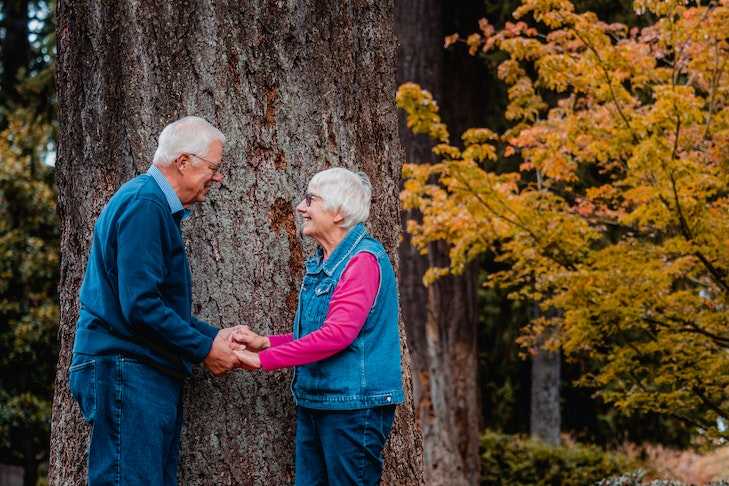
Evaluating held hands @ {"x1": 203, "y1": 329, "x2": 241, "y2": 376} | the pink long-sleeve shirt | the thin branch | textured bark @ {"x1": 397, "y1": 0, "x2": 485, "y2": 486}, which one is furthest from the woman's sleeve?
textured bark @ {"x1": 397, "y1": 0, "x2": 485, "y2": 486}

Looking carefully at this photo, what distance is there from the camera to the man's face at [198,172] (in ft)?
10.3

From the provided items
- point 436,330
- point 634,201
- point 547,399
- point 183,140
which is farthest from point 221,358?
point 547,399

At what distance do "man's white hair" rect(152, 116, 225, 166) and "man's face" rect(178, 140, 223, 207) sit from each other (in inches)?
0.7

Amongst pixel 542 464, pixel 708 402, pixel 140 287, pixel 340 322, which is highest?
pixel 140 287

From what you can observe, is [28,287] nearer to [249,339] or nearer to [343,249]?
[249,339]

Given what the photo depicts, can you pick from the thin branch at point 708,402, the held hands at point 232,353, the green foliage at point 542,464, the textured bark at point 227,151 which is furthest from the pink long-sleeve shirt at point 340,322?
the green foliage at point 542,464

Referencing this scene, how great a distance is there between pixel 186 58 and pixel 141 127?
329mm

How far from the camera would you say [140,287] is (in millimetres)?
2877

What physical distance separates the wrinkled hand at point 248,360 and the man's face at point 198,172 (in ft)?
1.92

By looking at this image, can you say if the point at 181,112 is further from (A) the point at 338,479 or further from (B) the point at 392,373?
(A) the point at 338,479

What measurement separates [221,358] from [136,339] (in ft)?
1.02

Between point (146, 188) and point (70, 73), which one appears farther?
point (70, 73)

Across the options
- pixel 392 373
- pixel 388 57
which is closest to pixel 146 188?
pixel 392 373

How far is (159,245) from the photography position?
2.96 m
